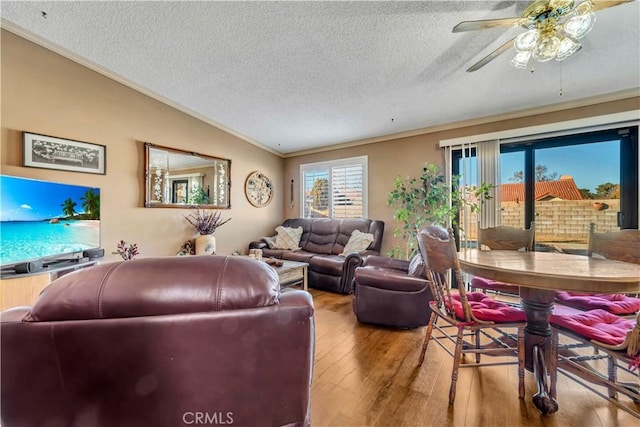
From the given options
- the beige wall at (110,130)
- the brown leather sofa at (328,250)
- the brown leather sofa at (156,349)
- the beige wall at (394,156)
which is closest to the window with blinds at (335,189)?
the beige wall at (394,156)

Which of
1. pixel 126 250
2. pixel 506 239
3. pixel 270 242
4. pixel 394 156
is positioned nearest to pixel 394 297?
pixel 506 239

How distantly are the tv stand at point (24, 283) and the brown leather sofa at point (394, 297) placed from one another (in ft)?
9.16

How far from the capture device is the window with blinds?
15.2ft

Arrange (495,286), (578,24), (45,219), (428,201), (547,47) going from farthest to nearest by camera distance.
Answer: (428,201) < (45,219) < (495,286) < (547,47) < (578,24)

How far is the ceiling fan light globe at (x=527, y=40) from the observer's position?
63.9 inches

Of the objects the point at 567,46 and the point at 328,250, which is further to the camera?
the point at 328,250

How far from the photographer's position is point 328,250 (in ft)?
14.3

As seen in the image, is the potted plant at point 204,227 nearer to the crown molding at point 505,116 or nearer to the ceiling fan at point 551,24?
the crown molding at point 505,116

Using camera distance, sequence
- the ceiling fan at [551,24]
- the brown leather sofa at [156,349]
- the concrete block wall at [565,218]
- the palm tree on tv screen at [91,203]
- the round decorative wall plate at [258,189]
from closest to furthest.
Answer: the brown leather sofa at [156,349], the ceiling fan at [551,24], the palm tree on tv screen at [91,203], the concrete block wall at [565,218], the round decorative wall plate at [258,189]

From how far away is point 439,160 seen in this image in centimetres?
383

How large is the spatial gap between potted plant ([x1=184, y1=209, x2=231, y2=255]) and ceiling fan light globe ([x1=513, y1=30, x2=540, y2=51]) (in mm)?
4003

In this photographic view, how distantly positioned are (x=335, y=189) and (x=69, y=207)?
3.70 meters

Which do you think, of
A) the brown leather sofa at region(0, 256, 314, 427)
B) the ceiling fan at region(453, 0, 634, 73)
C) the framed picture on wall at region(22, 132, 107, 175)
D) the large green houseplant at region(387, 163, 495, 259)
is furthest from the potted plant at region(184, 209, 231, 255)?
the ceiling fan at region(453, 0, 634, 73)

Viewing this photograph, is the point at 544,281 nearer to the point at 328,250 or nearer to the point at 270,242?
the point at 328,250
